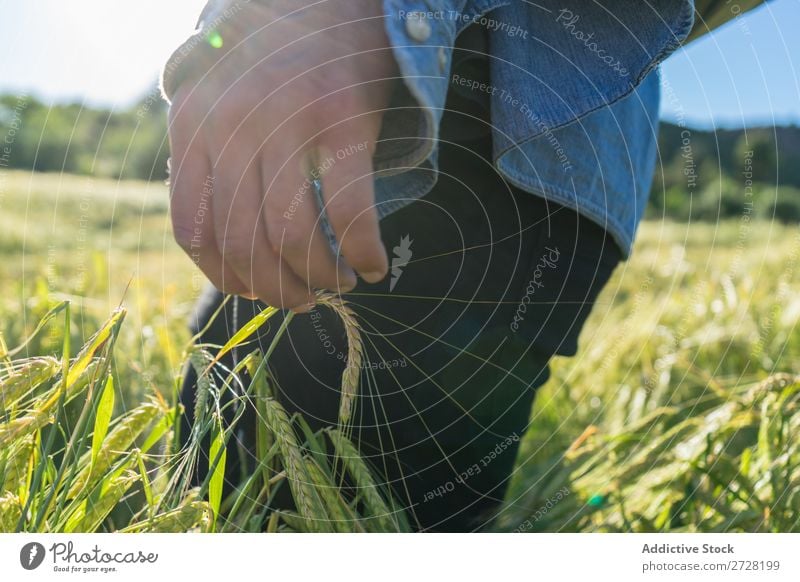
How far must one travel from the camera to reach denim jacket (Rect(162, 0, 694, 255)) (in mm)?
670

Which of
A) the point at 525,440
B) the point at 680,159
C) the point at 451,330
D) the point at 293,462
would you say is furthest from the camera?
the point at 680,159

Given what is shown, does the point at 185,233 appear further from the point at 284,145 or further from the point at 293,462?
the point at 293,462

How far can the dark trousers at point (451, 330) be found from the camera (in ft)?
2.74

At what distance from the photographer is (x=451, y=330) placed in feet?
2.84

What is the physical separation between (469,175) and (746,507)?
0.55 meters

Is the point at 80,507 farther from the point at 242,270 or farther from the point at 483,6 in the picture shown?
the point at 483,6

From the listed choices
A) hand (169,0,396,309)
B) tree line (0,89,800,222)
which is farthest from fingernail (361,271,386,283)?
tree line (0,89,800,222)

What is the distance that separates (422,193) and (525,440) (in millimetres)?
759

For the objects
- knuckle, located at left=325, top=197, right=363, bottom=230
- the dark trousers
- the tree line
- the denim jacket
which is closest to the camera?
knuckle, located at left=325, top=197, right=363, bottom=230

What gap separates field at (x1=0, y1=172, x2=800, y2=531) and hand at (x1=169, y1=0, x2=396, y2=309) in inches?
5.0

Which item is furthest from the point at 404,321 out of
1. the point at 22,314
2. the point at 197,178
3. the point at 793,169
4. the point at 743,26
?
the point at 793,169

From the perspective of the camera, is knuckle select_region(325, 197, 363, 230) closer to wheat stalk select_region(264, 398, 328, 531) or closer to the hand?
the hand

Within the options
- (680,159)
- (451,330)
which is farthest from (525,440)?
(680,159)

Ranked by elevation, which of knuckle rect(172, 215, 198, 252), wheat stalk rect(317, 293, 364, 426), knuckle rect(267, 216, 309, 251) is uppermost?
knuckle rect(267, 216, 309, 251)
